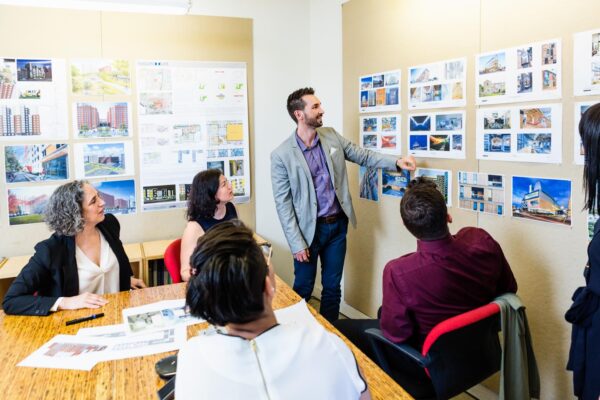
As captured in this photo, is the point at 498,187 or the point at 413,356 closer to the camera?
the point at 413,356

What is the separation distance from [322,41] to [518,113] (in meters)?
2.17

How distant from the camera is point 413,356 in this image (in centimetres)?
171

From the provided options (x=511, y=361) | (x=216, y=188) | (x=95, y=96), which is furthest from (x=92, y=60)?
(x=511, y=361)

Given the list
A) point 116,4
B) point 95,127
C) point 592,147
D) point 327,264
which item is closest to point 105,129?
point 95,127

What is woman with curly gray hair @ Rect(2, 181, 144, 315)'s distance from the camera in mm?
1974

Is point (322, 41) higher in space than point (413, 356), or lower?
higher

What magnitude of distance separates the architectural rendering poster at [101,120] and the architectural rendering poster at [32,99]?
3.7 inches

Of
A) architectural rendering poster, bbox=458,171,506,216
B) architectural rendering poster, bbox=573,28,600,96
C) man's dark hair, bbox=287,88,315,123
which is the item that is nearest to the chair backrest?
architectural rendering poster, bbox=458,171,506,216

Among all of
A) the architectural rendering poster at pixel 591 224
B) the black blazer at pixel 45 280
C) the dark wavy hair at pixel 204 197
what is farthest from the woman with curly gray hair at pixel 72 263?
the architectural rendering poster at pixel 591 224

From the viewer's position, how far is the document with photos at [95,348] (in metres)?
1.52

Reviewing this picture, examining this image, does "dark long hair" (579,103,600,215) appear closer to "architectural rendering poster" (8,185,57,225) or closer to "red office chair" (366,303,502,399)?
"red office chair" (366,303,502,399)

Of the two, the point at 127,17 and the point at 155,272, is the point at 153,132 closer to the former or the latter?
the point at 127,17

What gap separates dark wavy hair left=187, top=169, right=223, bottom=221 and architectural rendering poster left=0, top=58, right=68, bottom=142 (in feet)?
4.76

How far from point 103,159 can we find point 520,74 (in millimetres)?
2925
